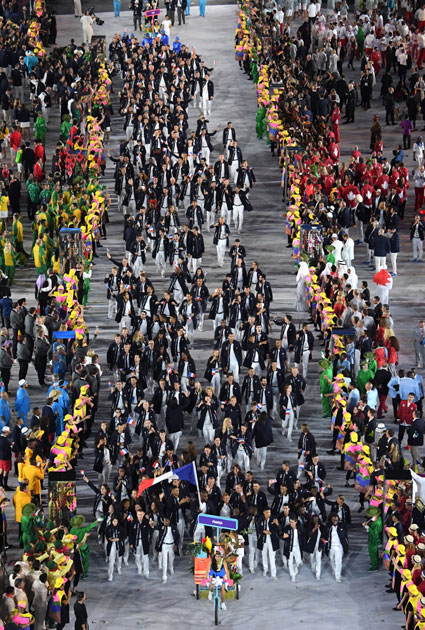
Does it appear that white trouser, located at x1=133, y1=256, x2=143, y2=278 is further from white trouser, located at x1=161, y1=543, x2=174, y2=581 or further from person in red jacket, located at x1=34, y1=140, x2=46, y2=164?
white trouser, located at x1=161, y1=543, x2=174, y2=581

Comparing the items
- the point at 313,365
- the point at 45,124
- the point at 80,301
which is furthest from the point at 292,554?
the point at 45,124

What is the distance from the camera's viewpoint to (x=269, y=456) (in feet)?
92.3

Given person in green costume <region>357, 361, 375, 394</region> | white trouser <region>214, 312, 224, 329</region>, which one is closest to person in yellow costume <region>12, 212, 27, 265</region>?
white trouser <region>214, 312, 224, 329</region>

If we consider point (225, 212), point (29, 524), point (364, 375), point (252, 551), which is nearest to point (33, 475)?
point (29, 524)

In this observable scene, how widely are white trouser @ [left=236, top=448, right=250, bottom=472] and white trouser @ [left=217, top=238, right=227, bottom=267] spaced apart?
846 cm

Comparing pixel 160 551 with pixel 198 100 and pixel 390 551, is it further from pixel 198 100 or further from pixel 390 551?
pixel 198 100

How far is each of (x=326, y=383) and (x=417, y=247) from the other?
7.83 meters

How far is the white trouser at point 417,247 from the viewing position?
35.7m

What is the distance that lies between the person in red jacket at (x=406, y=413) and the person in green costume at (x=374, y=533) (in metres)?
3.13

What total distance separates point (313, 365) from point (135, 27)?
24.0 metres

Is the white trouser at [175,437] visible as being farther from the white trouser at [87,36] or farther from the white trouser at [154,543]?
the white trouser at [87,36]

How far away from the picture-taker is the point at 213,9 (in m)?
55.8

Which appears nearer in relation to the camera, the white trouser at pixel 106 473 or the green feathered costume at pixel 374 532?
the green feathered costume at pixel 374 532

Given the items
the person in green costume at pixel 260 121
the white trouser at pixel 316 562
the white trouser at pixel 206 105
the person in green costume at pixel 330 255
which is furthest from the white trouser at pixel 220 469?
the white trouser at pixel 206 105
